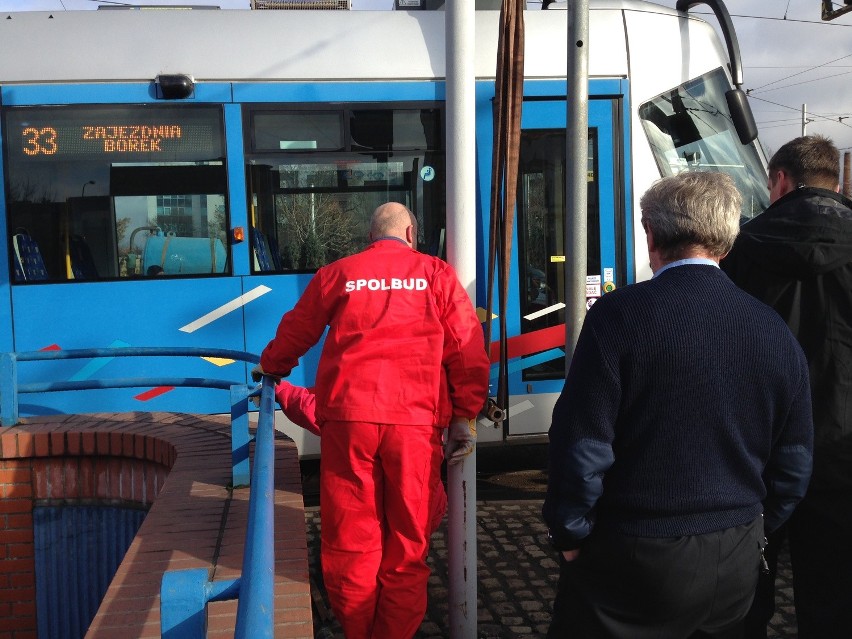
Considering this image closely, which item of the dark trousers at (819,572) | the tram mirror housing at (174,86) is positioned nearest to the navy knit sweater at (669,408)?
the dark trousers at (819,572)

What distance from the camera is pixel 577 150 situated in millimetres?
3840

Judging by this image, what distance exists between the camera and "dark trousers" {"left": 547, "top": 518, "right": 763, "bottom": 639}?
2135 mm

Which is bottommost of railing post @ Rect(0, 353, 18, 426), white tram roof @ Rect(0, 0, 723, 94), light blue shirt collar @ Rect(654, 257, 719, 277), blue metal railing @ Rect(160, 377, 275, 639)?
railing post @ Rect(0, 353, 18, 426)

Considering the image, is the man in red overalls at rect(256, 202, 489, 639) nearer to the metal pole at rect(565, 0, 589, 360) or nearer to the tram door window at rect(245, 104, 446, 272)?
the metal pole at rect(565, 0, 589, 360)

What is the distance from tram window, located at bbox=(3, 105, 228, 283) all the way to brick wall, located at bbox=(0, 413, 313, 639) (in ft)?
5.40

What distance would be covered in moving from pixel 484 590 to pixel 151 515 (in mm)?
1967

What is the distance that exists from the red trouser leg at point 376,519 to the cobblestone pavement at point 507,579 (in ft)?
2.10

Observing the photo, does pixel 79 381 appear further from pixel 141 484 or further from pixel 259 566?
pixel 259 566

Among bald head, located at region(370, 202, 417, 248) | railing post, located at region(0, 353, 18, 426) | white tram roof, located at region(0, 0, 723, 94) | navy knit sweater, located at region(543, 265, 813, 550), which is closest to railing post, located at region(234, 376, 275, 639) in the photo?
navy knit sweater, located at region(543, 265, 813, 550)

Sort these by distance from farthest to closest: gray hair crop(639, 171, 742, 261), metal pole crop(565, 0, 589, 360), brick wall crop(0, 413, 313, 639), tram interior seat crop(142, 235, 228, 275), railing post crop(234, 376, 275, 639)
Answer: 1. tram interior seat crop(142, 235, 228, 275)
2. metal pole crop(565, 0, 589, 360)
3. brick wall crop(0, 413, 313, 639)
4. gray hair crop(639, 171, 742, 261)
5. railing post crop(234, 376, 275, 639)

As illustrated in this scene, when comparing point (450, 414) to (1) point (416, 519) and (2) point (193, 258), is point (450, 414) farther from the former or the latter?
(2) point (193, 258)

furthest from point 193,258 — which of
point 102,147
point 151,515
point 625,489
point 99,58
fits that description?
point 625,489

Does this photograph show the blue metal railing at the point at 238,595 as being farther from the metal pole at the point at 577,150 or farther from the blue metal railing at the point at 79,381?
the metal pole at the point at 577,150

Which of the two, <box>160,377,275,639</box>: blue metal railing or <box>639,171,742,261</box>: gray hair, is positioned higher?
<box>639,171,742,261</box>: gray hair
